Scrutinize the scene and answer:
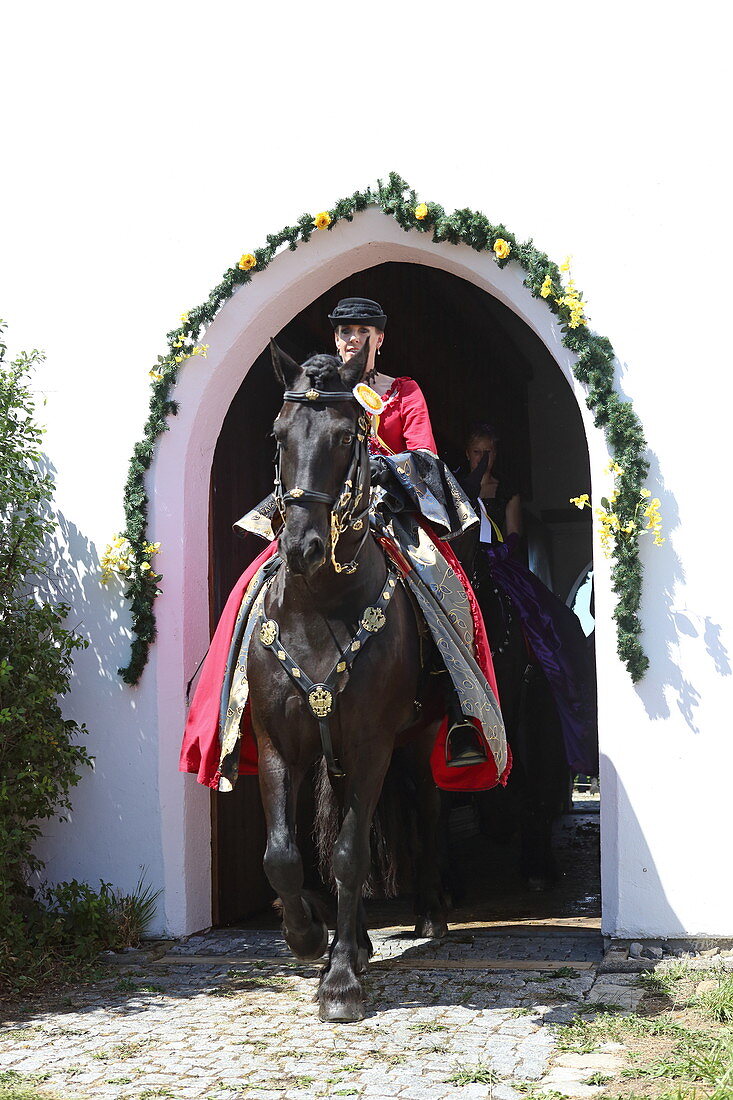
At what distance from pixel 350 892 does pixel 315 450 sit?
1605mm

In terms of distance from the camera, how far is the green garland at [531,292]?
521 centimetres

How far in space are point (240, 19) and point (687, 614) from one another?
3744 mm

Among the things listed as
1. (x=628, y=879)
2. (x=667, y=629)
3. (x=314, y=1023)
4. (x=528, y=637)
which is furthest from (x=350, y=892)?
(x=528, y=637)

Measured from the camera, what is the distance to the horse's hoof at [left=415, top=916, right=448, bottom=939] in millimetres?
5430

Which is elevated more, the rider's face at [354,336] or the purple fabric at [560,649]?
A: the rider's face at [354,336]

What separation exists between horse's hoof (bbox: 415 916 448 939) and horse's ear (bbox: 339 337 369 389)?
9.04ft

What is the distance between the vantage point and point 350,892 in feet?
13.7

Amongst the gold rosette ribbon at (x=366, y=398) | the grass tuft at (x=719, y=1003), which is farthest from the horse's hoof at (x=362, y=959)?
the gold rosette ribbon at (x=366, y=398)

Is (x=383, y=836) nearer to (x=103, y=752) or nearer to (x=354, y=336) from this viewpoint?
(x=103, y=752)

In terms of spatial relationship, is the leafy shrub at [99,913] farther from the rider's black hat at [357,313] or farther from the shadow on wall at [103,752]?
the rider's black hat at [357,313]

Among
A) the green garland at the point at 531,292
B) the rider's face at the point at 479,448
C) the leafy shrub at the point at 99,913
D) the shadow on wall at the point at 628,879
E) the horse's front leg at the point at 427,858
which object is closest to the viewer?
the shadow on wall at the point at 628,879

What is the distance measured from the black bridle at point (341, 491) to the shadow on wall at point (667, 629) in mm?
1776

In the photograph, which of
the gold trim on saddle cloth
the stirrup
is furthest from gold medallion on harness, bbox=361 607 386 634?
the stirrup

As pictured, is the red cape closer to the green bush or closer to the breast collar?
the breast collar
